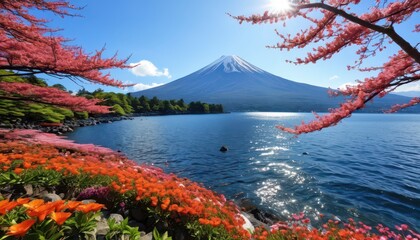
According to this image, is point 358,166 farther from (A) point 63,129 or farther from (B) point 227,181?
(A) point 63,129

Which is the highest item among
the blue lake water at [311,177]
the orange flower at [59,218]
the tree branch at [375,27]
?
the tree branch at [375,27]

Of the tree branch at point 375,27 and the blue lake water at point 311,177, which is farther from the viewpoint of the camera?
the blue lake water at point 311,177

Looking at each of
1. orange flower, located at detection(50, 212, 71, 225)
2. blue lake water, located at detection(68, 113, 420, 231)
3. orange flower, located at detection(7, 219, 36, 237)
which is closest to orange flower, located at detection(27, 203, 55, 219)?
orange flower, located at detection(50, 212, 71, 225)

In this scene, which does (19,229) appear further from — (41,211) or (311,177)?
(311,177)

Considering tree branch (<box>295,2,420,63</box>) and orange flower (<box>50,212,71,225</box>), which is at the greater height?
tree branch (<box>295,2,420,63</box>)

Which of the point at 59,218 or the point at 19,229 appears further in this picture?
the point at 59,218

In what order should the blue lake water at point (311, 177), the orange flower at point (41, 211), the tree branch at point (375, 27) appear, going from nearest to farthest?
the orange flower at point (41, 211) < the tree branch at point (375, 27) < the blue lake water at point (311, 177)

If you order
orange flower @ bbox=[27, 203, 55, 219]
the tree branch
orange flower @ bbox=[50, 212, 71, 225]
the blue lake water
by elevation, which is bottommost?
the blue lake water

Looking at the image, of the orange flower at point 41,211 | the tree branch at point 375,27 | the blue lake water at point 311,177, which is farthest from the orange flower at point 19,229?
the tree branch at point 375,27

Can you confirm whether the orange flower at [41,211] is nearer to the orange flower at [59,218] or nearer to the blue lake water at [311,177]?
the orange flower at [59,218]

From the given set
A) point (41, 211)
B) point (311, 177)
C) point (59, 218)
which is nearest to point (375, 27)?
point (59, 218)

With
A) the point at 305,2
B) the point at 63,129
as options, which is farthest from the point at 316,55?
the point at 63,129

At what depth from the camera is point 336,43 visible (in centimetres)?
507

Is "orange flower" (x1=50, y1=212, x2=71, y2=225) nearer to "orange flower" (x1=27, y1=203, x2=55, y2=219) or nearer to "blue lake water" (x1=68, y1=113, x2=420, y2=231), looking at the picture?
"orange flower" (x1=27, y1=203, x2=55, y2=219)
